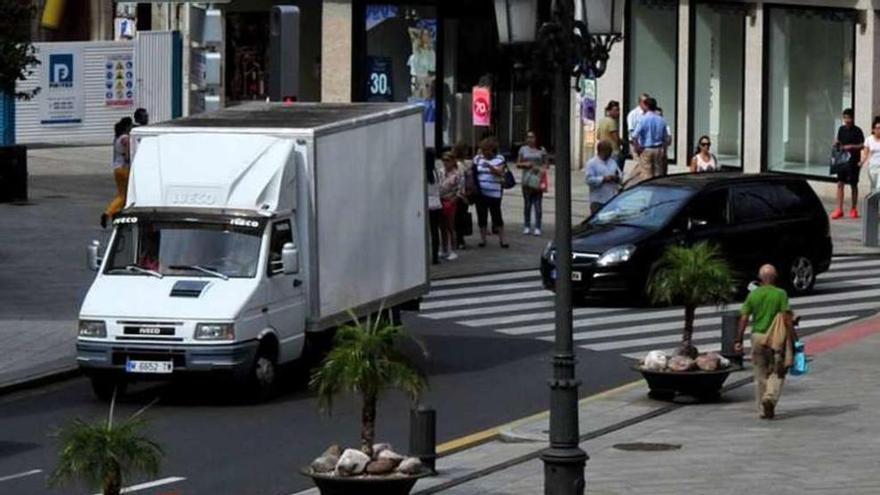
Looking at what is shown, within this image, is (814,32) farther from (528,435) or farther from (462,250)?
(528,435)

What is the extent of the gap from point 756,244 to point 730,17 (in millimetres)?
16120

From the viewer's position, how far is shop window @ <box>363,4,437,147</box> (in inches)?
1948

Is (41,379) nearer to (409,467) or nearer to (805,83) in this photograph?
(409,467)

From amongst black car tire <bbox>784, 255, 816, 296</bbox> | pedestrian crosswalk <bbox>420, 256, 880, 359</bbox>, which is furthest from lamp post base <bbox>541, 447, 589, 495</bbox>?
black car tire <bbox>784, 255, 816, 296</bbox>

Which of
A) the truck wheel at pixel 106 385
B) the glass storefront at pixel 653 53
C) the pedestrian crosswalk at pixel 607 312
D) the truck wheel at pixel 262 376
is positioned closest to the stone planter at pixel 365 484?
the truck wheel at pixel 262 376

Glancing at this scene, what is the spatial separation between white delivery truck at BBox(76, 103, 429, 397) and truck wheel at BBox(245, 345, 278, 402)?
19 mm

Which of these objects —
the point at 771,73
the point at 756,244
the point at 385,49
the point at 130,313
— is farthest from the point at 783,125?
the point at 130,313

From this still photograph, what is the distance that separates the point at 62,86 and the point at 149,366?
95.1 ft

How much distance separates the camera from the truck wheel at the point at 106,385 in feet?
70.2

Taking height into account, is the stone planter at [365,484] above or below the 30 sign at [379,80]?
below

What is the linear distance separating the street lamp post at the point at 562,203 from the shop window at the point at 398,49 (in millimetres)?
34293

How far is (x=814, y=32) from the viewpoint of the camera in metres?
42.5

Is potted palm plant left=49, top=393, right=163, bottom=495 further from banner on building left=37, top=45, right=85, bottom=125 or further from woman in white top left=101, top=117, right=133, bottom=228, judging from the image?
banner on building left=37, top=45, right=85, bottom=125

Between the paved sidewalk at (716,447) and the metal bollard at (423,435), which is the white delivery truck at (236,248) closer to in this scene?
the paved sidewalk at (716,447)
